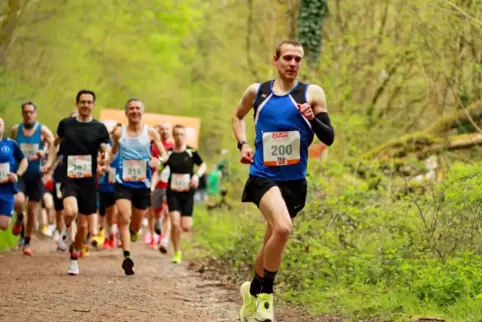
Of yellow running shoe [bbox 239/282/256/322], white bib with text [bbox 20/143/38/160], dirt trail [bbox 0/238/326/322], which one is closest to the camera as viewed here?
yellow running shoe [bbox 239/282/256/322]

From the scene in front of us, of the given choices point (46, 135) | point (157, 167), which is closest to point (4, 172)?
point (46, 135)

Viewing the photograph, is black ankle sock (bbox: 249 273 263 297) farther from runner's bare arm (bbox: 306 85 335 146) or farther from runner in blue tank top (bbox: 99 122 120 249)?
runner in blue tank top (bbox: 99 122 120 249)

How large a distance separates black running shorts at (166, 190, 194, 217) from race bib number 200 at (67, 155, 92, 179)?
2.91 metres

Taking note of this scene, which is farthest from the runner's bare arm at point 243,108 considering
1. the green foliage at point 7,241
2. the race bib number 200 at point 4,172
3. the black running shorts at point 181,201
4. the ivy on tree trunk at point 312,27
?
the ivy on tree trunk at point 312,27

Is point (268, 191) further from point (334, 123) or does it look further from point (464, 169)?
point (334, 123)

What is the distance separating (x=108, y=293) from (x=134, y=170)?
2631 mm

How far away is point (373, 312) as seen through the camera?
835cm

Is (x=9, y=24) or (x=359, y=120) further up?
(x=9, y=24)

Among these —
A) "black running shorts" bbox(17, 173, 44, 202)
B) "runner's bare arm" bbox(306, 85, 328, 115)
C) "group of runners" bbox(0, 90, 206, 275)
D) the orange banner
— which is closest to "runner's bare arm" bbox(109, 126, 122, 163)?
"group of runners" bbox(0, 90, 206, 275)

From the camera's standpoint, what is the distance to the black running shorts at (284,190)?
7.57 metres

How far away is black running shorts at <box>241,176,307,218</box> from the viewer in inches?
298

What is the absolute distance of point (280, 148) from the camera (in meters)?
7.56

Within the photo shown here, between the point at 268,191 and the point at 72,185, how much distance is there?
4.64 meters

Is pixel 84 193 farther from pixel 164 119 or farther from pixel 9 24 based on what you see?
pixel 164 119
